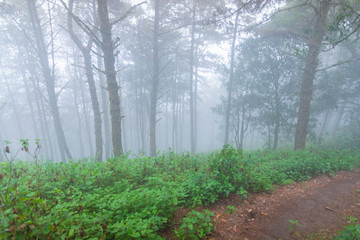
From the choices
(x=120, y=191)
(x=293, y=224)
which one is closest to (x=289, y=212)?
(x=293, y=224)

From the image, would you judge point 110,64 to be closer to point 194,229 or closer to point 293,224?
point 194,229

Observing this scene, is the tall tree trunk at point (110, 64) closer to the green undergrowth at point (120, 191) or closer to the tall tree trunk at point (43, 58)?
the green undergrowth at point (120, 191)

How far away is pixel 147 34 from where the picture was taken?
16.1 meters

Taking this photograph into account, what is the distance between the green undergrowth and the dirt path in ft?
1.02

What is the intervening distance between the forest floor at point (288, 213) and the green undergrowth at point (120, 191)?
→ 0.95ft

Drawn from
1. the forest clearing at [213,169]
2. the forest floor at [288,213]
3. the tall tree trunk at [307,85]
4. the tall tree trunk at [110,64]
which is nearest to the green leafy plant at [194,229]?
the forest clearing at [213,169]

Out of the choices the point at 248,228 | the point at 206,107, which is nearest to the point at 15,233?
the point at 248,228

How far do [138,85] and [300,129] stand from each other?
14741 millimetres

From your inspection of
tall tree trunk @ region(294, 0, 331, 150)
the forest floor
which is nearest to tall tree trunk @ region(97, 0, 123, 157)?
the forest floor

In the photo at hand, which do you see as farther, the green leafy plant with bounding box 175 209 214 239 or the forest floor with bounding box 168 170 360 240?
the forest floor with bounding box 168 170 360 240

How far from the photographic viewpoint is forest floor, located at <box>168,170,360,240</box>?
3244mm

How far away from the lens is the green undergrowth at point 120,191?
90.7 inches

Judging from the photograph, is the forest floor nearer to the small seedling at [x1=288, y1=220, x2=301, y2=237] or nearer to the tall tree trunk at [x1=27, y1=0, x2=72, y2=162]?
the small seedling at [x1=288, y1=220, x2=301, y2=237]

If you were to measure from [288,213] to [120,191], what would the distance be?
386 centimetres
